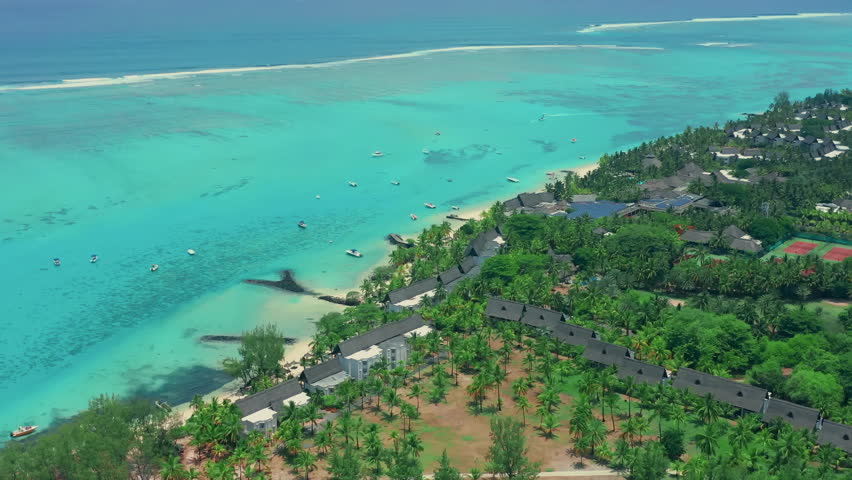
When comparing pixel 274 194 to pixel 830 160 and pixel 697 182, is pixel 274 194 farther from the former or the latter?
pixel 830 160

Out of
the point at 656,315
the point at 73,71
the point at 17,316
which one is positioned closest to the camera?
the point at 656,315

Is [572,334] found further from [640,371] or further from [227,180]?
[227,180]

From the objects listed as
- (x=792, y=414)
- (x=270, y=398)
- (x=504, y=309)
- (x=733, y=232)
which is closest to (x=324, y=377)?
(x=270, y=398)

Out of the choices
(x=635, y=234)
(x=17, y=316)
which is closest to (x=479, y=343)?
(x=635, y=234)

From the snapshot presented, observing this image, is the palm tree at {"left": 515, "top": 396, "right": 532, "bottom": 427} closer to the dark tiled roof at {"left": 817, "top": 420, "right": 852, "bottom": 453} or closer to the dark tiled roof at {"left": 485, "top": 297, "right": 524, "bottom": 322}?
the dark tiled roof at {"left": 485, "top": 297, "right": 524, "bottom": 322}

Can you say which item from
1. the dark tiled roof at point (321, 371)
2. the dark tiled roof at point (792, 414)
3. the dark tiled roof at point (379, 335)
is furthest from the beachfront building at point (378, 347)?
the dark tiled roof at point (792, 414)

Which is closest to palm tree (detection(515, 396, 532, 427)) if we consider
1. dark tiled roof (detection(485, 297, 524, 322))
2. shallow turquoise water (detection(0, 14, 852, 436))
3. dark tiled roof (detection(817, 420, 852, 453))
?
dark tiled roof (detection(485, 297, 524, 322))
